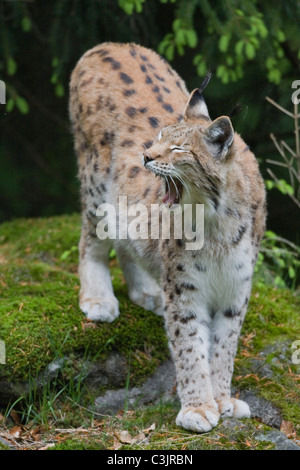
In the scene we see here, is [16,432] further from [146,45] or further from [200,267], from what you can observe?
[146,45]

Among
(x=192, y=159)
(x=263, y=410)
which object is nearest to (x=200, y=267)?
(x=192, y=159)

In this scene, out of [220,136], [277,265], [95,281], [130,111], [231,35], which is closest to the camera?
[220,136]

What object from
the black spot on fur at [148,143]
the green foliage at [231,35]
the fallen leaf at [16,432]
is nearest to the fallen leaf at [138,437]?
the fallen leaf at [16,432]

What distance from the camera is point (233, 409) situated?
463 centimetres

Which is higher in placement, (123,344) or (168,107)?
(168,107)

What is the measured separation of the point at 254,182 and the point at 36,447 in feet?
6.99

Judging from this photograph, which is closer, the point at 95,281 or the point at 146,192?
the point at 146,192

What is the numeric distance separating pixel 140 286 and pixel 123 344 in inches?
23.9

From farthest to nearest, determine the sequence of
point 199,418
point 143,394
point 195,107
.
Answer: point 143,394 < point 195,107 < point 199,418

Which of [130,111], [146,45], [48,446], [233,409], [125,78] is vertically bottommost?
[48,446]

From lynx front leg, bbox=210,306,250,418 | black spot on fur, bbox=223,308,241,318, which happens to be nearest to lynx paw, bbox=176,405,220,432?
lynx front leg, bbox=210,306,250,418

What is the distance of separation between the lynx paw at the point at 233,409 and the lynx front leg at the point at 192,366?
60 mm

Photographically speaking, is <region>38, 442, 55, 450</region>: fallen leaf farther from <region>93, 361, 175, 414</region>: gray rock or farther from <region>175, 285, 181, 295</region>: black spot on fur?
<region>175, 285, 181, 295</region>: black spot on fur

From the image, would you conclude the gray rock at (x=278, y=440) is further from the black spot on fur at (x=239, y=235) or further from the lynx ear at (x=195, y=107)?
the lynx ear at (x=195, y=107)
